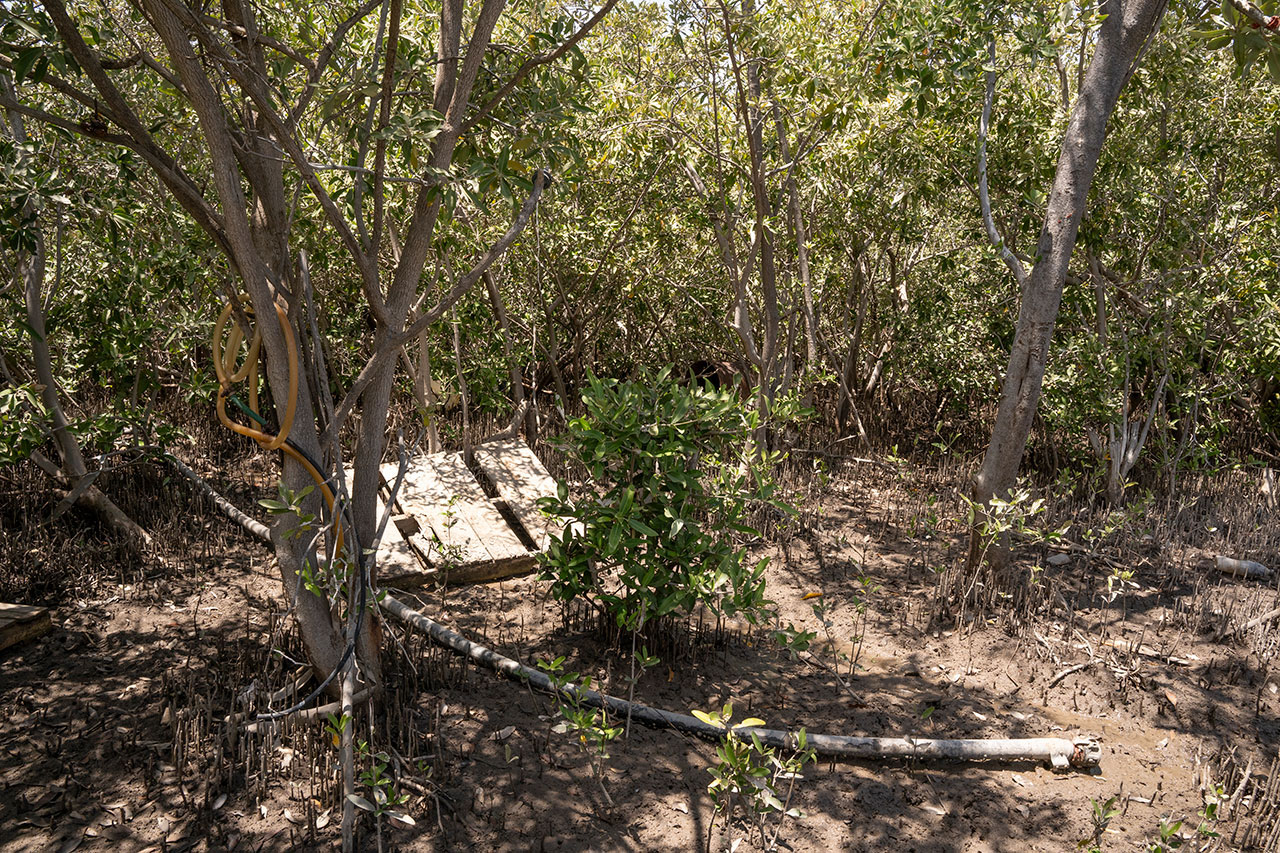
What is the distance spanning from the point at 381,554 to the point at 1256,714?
4.44m

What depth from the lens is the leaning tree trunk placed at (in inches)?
169

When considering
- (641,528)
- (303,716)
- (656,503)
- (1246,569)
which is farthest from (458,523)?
(1246,569)

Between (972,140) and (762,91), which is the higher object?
(762,91)

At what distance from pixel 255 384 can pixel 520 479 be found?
121 inches

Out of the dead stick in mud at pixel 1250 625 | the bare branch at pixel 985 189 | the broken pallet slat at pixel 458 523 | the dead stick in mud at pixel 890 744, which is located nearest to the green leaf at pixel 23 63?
the dead stick in mud at pixel 890 744

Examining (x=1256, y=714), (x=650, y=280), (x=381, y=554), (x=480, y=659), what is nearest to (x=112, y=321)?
(x=381, y=554)

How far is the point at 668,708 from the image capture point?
368cm

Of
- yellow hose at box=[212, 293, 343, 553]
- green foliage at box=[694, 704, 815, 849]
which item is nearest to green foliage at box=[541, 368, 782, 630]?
green foliage at box=[694, 704, 815, 849]

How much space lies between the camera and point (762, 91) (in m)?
5.74

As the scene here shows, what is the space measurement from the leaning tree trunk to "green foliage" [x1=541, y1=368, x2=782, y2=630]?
1649 mm

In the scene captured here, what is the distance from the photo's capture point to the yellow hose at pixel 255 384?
2.96m

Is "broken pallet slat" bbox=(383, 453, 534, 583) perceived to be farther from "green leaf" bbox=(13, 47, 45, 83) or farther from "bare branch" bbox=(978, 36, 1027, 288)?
"bare branch" bbox=(978, 36, 1027, 288)

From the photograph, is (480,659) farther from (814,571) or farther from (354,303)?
(354,303)

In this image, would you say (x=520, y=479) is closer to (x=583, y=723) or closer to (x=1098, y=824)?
(x=583, y=723)
